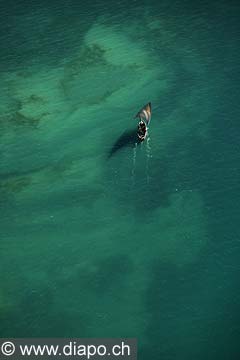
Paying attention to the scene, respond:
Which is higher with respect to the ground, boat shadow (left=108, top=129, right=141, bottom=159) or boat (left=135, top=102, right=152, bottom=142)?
boat (left=135, top=102, right=152, bottom=142)

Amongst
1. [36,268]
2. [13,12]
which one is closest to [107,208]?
[36,268]

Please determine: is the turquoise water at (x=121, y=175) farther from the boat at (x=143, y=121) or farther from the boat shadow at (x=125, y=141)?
the boat at (x=143, y=121)

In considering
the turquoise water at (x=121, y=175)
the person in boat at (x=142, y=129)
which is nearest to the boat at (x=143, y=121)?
Answer: the person in boat at (x=142, y=129)

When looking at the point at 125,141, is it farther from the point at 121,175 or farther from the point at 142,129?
the point at 121,175

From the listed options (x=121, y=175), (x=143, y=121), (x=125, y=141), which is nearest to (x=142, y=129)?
(x=143, y=121)

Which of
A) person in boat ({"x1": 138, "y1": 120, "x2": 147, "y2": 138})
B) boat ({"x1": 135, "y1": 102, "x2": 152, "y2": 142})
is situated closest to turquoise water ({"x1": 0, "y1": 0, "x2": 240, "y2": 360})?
boat ({"x1": 135, "y1": 102, "x2": 152, "y2": 142})

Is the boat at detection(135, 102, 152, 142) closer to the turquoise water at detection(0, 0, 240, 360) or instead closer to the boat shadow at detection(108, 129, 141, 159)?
the boat shadow at detection(108, 129, 141, 159)
